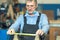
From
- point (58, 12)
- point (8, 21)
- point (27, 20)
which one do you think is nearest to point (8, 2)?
point (8, 21)

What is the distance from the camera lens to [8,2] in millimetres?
3883

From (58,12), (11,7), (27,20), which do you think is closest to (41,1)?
(58,12)

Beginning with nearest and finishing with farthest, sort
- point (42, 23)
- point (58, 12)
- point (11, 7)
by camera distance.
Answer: point (42, 23) → point (11, 7) → point (58, 12)

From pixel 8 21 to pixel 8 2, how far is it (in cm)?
56

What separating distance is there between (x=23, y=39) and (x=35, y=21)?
0.24 metres

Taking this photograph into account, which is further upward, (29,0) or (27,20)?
(29,0)

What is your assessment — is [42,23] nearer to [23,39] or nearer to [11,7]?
[23,39]

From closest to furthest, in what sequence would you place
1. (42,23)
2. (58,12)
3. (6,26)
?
(42,23), (6,26), (58,12)

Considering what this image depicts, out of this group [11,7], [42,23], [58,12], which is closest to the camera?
[42,23]

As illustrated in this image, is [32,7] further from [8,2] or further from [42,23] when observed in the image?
[8,2]

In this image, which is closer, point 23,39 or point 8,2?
point 23,39

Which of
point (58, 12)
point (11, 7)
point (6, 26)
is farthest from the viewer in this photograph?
point (58, 12)

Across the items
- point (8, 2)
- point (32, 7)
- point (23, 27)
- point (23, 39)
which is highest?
point (8, 2)

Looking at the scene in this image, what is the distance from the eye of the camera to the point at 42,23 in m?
2.08
